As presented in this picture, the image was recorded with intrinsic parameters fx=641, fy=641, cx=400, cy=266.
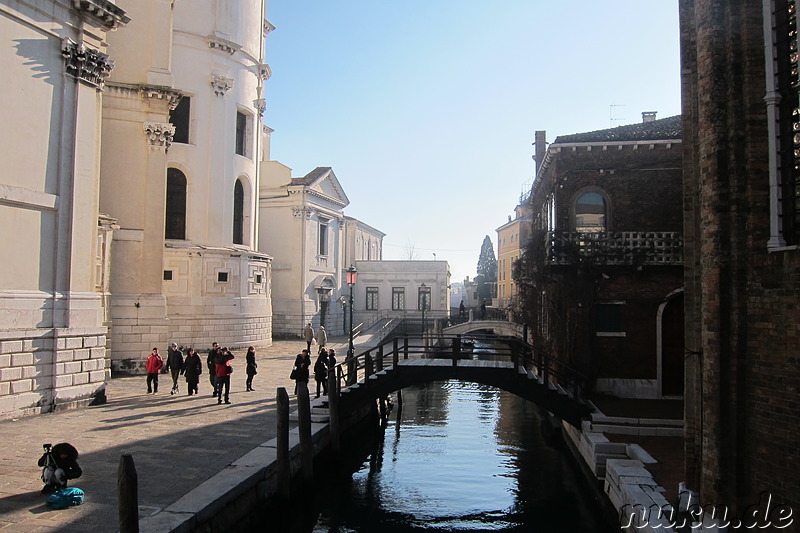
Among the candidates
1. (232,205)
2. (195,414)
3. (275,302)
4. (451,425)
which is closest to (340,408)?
(195,414)

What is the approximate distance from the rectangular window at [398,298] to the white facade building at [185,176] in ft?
72.5

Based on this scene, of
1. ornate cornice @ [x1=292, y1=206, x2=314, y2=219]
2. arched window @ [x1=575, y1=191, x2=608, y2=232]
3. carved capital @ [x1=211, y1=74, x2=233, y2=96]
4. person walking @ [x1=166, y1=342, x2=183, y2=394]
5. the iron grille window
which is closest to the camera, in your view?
the iron grille window

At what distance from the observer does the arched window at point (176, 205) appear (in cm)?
2967

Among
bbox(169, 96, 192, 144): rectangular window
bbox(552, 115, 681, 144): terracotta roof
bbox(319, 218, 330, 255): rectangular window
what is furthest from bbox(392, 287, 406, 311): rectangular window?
bbox(552, 115, 681, 144): terracotta roof

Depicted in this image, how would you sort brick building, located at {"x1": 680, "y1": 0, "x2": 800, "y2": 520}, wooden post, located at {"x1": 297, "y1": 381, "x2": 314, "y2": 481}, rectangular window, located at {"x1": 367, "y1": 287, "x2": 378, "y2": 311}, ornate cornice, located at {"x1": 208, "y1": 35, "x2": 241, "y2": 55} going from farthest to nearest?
rectangular window, located at {"x1": 367, "y1": 287, "x2": 378, "y2": 311}, ornate cornice, located at {"x1": 208, "y1": 35, "x2": 241, "y2": 55}, wooden post, located at {"x1": 297, "y1": 381, "x2": 314, "y2": 481}, brick building, located at {"x1": 680, "y1": 0, "x2": 800, "y2": 520}

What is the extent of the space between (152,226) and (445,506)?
51.0ft

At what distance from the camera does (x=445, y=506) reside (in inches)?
497

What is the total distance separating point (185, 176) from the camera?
30.0 m

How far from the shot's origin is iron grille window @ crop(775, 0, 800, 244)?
24.2 ft

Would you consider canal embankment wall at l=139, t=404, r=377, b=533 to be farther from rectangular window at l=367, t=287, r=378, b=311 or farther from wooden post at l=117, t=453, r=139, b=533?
rectangular window at l=367, t=287, r=378, b=311

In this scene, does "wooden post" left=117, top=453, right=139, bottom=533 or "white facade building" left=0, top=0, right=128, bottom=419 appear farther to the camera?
"white facade building" left=0, top=0, right=128, bottom=419

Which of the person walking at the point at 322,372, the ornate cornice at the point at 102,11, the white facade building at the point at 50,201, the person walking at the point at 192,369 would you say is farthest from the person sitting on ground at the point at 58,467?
the ornate cornice at the point at 102,11

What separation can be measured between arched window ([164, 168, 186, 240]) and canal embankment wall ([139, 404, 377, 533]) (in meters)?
19.3

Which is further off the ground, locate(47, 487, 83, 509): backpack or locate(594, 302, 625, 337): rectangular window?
locate(594, 302, 625, 337): rectangular window
